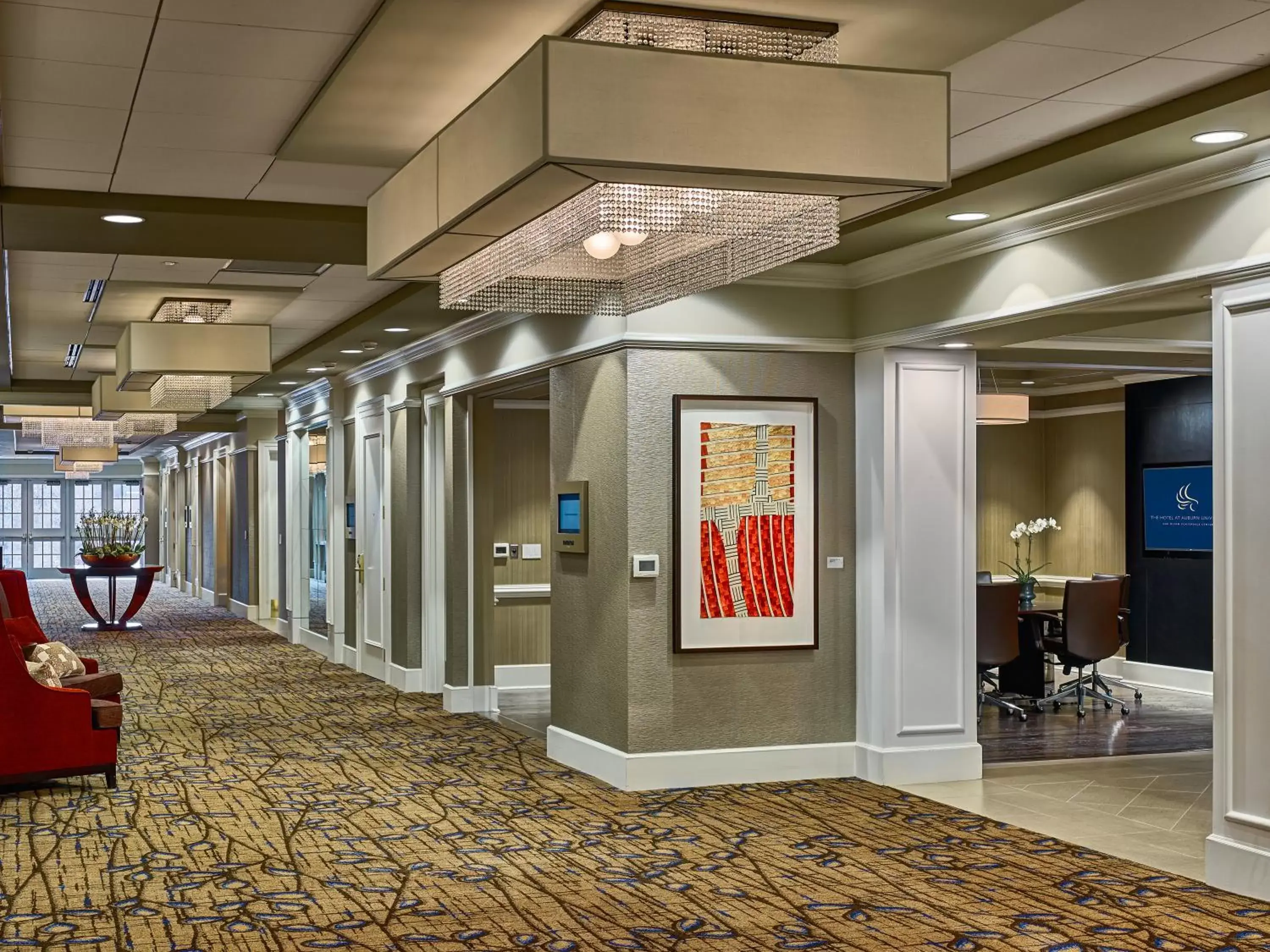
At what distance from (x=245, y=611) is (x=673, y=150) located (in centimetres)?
1669

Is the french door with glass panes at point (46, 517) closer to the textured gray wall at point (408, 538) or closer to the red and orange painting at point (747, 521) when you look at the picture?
the textured gray wall at point (408, 538)

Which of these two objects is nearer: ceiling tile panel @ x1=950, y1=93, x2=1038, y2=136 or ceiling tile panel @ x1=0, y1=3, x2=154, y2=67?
ceiling tile panel @ x1=0, y1=3, x2=154, y2=67

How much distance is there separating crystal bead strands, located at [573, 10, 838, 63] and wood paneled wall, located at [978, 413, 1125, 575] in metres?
8.90

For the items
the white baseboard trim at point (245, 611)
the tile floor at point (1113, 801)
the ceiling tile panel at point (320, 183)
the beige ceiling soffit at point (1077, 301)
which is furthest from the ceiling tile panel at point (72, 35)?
the white baseboard trim at point (245, 611)

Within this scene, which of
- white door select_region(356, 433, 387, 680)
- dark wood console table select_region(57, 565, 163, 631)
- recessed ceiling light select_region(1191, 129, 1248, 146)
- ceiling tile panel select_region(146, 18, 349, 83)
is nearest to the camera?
ceiling tile panel select_region(146, 18, 349, 83)

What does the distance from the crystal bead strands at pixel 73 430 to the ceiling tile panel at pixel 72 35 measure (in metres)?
12.5

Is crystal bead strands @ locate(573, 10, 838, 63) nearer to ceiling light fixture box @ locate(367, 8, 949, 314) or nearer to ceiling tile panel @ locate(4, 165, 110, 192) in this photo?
ceiling light fixture box @ locate(367, 8, 949, 314)

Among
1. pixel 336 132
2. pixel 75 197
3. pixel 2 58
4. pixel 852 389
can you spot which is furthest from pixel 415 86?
pixel 852 389

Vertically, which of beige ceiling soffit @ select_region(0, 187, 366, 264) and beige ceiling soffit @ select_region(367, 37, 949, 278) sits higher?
beige ceiling soffit @ select_region(0, 187, 366, 264)

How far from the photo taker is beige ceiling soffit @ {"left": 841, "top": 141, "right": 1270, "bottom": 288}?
15.8 feet

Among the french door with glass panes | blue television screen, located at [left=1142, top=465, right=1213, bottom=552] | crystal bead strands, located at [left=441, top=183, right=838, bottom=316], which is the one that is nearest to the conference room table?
blue television screen, located at [left=1142, top=465, right=1213, bottom=552]

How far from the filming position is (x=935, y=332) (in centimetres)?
666

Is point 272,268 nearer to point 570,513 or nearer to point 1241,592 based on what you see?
point 570,513

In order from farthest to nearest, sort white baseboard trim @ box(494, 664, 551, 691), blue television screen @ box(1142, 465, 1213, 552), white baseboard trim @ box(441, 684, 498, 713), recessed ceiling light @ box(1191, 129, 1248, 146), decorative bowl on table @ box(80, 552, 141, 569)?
decorative bowl on table @ box(80, 552, 141, 569)
white baseboard trim @ box(494, 664, 551, 691)
blue television screen @ box(1142, 465, 1213, 552)
white baseboard trim @ box(441, 684, 498, 713)
recessed ceiling light @ box(1191, 129, 1248, 146)
